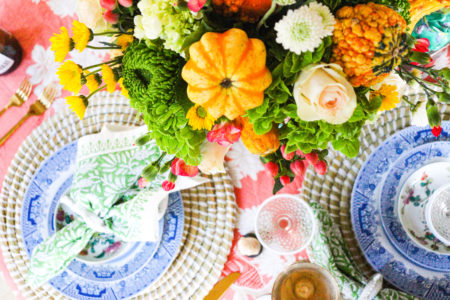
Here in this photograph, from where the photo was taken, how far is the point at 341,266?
26.6 inches

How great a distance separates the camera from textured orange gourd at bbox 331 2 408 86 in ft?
1.15

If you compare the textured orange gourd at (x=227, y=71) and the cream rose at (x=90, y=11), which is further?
the cream rose at (x=90, y=11)

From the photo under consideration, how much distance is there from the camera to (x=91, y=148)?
69cm

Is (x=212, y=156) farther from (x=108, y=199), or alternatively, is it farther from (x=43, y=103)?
(x=43, y=103)

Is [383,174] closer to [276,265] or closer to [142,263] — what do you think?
[276,265]

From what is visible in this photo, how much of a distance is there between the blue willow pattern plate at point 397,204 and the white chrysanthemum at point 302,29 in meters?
0.41

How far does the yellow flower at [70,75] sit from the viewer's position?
47 centimetres

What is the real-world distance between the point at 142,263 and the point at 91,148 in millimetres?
237

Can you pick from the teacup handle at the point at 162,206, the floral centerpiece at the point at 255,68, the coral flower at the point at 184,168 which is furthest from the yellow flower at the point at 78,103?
the teacup handle at the point at 162,206

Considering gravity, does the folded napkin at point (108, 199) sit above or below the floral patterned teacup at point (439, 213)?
above

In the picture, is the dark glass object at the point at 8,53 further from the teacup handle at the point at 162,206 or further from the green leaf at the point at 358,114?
the green leaf at the point at 358,114

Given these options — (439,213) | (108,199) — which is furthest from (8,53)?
(439,213)

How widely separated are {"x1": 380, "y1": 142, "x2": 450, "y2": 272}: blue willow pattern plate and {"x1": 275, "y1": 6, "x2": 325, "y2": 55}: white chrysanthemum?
0.41 metres

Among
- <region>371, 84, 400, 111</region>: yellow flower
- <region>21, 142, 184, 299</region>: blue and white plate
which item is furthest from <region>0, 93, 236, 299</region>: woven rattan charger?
<region>371, 84, 400, 111</region>: yellow flower
